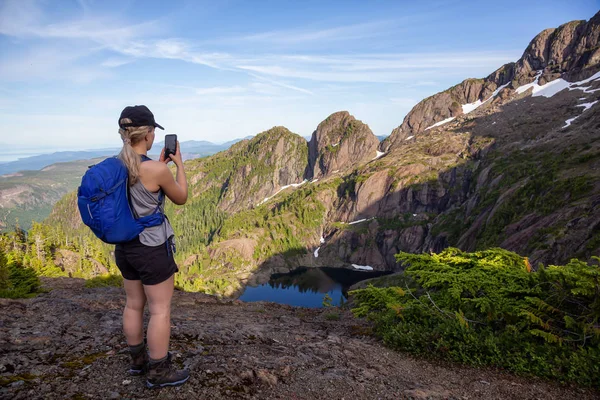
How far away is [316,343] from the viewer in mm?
9016

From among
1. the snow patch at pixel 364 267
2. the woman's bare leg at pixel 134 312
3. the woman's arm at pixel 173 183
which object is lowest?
the snow patch at pixel 364 267

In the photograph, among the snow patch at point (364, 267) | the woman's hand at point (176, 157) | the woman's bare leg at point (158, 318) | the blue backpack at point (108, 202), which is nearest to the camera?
the blue backpack at point (108, 202)

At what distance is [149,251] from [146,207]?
26.4 inches

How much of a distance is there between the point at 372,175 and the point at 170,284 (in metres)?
195

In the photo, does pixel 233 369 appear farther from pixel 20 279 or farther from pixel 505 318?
pixel 20 279

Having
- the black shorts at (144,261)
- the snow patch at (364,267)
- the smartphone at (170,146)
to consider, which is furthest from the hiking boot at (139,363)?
the snow patch at (364,267)

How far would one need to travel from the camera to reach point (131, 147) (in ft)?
16.0

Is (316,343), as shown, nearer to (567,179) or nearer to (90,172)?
(90,172)

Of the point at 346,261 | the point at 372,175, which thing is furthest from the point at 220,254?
the point at 372,175

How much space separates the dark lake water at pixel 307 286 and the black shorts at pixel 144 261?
113997 mm

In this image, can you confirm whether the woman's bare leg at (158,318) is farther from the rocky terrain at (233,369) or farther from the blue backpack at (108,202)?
the blue backpack at (108,202)

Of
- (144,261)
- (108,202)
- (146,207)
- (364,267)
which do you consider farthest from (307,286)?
(108,202)

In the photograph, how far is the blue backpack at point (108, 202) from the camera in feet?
14.4

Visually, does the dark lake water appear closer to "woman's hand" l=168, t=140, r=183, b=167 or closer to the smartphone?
"woman's hand" l=168, t=140, r=183, b=167
